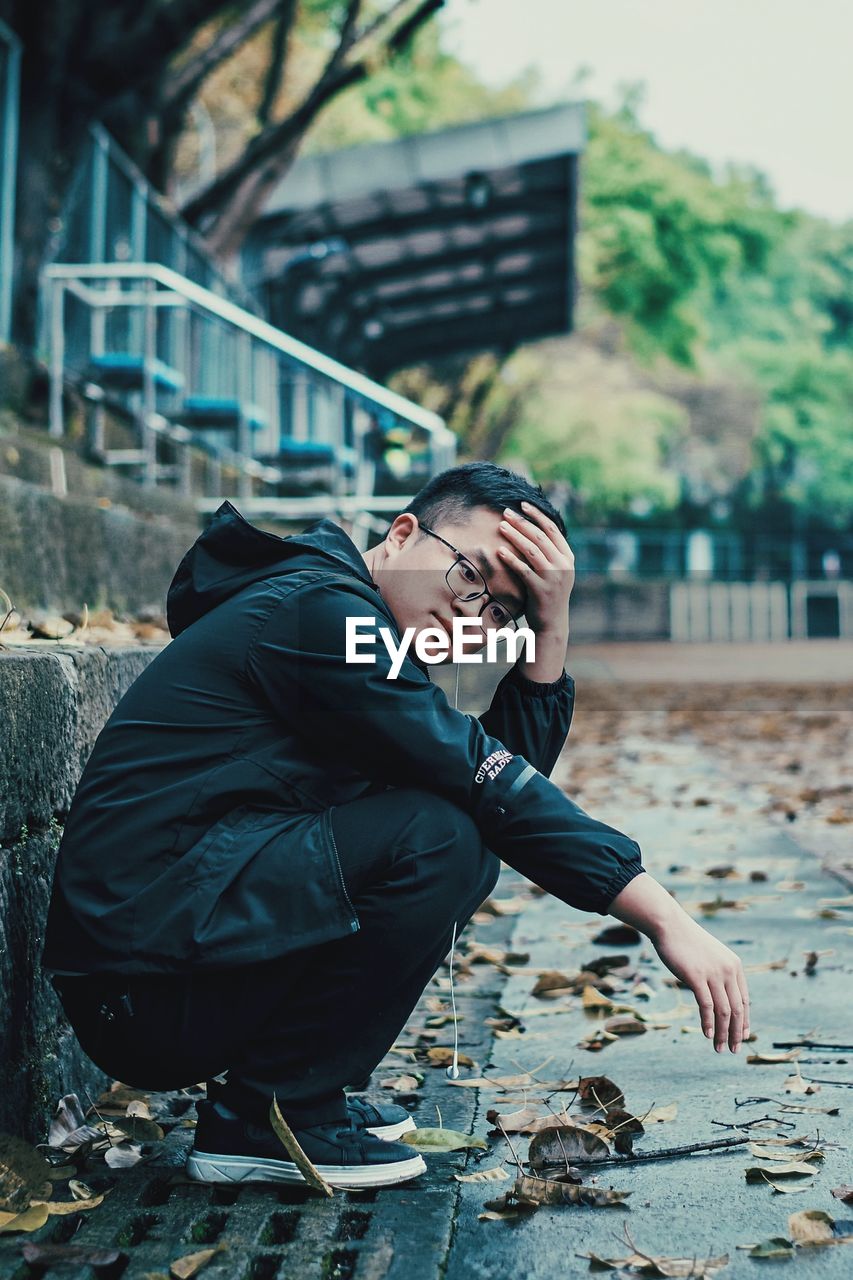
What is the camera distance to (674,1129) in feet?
9.50

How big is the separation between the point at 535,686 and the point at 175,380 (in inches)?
293

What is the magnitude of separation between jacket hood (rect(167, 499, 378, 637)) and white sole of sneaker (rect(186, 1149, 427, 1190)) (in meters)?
0.88

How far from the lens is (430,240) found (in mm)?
17578

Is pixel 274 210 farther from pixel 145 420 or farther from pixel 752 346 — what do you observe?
pixel 752 346

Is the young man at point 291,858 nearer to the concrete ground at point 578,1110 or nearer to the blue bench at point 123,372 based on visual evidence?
the concrete ground at point 578,1110

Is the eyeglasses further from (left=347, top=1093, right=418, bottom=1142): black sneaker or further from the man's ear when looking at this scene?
(left=347, top=1093, right=418, bottom=1142): black sneaker

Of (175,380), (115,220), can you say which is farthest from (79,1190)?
(115,220)

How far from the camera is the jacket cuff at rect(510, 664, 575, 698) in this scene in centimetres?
300

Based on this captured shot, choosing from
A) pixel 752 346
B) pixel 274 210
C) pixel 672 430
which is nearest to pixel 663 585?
pixel 672 430

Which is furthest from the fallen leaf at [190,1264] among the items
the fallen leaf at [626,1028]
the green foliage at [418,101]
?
Answer: the green foliage at [418,101]

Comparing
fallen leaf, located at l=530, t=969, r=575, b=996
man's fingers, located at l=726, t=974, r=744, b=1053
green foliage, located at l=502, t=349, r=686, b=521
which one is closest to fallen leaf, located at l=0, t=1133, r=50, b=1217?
man's fingers, located at l=726, t=974, r=744, b=1053

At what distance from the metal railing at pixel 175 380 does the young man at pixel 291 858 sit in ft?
19.5

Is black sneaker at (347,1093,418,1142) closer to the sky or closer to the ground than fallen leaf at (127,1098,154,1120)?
closer to the sky

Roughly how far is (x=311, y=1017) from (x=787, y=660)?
923 inches
